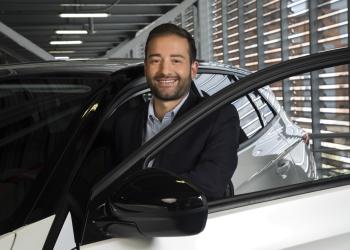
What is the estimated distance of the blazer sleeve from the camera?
1558 mm

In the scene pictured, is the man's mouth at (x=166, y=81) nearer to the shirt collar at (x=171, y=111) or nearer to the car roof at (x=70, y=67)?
the shirt collar at (x=171, y=111)

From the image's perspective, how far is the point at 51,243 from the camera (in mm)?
1275

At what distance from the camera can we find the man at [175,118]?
5.11 ft

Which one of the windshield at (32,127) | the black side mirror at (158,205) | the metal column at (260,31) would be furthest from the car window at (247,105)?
the metal column at (260,31)

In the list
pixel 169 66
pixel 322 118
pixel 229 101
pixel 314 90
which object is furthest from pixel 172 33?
pixel 314 90

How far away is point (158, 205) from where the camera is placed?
120cm

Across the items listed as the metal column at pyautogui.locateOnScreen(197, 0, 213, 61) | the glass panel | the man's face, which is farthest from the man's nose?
the metal column at pyautogui.locateOnScreen(197, 0, 213, 61)

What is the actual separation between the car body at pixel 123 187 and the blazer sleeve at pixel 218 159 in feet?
0.25

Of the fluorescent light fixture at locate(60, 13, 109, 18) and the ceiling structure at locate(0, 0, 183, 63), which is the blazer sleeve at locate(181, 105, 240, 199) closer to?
the ceiling structure at locate(0, 0, 183, 63)

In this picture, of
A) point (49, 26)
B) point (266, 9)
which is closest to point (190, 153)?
point (266, 9)

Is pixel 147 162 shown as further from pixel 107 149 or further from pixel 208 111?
pixel 107 149

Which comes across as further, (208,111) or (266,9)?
(266,9)

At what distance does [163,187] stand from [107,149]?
2.02 ft

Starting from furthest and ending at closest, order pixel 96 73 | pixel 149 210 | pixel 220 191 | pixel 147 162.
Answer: pixel 96 73 < pixel 220 191 < pixel 147 162 < pixel 149 210
